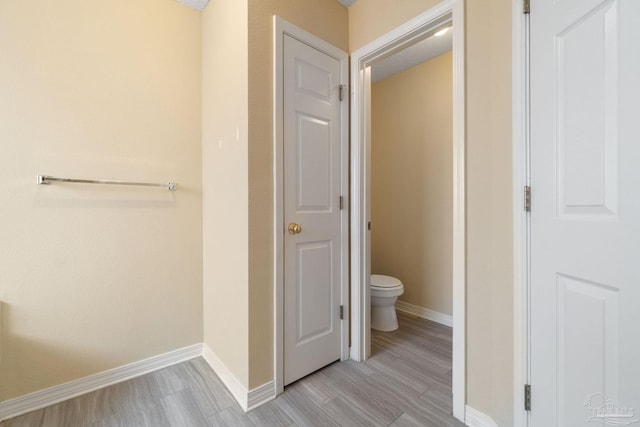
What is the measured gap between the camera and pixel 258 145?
1.43 m

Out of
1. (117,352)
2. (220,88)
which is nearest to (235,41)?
(220,88)

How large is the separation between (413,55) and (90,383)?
3431 millimetres

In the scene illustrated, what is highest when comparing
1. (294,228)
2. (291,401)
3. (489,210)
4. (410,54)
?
(410,54)

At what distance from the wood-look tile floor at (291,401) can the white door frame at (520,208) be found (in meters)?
0.46

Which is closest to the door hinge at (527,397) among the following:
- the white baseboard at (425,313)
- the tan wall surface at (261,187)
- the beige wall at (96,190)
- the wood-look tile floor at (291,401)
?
the wood-look tile floor at (291,401)

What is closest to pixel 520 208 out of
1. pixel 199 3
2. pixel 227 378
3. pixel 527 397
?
pixel 527 397

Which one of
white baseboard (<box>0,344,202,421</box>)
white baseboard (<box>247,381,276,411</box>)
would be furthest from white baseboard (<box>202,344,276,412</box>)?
white baseboard (<box>0,344,202,421</box>)

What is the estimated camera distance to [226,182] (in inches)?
63.1

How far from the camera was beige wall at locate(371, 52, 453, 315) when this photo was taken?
2441 mm

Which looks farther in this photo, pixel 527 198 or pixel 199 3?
pixel 199 3

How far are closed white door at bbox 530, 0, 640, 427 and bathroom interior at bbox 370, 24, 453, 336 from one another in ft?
4.48

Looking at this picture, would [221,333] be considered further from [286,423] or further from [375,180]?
[375,180]

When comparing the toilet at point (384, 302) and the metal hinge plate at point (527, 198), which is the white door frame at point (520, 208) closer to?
the metal hinge plate at point (527, 198)

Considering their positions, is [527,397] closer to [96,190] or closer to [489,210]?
[489,210]
